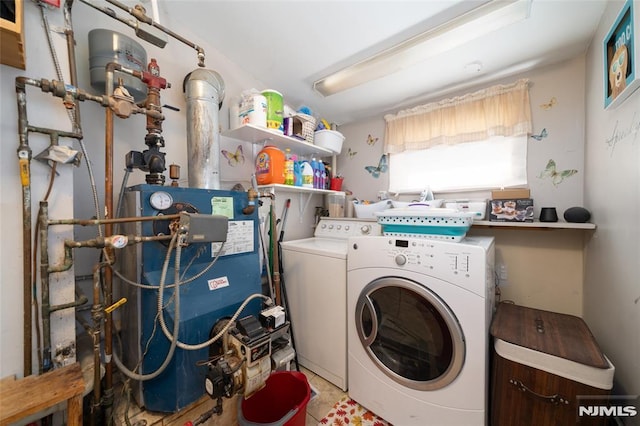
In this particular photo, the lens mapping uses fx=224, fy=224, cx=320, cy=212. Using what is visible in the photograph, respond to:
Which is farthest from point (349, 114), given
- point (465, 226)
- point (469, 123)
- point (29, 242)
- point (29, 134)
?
point (29, 242)

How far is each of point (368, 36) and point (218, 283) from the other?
1.80 metres

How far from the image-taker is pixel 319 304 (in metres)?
1.59

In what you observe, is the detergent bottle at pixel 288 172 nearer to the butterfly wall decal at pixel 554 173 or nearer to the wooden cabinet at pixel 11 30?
the wooden cabinet at pixel 11 30

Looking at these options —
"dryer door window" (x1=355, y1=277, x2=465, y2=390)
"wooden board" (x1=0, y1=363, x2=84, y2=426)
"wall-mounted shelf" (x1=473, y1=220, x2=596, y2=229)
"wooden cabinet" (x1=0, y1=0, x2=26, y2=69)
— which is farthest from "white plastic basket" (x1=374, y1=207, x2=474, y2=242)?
"wooden cabinet" (x1=0, y1=0, x2=26, y2=69)

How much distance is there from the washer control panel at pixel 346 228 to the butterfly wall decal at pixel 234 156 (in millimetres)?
966

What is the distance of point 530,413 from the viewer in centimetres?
99

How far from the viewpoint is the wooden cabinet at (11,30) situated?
69 centimetres

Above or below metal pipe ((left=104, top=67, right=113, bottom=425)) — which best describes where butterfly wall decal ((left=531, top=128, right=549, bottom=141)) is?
above

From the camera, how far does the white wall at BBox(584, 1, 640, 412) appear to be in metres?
0.90

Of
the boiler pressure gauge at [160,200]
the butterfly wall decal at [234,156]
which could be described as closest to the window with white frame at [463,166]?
the butterfly wall decal at [234,156]

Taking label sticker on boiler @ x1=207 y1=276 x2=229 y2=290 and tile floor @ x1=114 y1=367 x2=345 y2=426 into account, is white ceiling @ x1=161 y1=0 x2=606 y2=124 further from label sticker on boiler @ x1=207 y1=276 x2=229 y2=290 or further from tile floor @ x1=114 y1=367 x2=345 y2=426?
tile floor @ x1=114 y1=367 x2=345 y2=426

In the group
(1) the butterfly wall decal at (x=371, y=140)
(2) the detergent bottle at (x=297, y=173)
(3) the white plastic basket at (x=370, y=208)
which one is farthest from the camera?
(1) the butterfly wall decal at (x=371, y=140)

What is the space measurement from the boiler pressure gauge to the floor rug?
4.79 ft

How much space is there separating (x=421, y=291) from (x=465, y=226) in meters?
0.46
